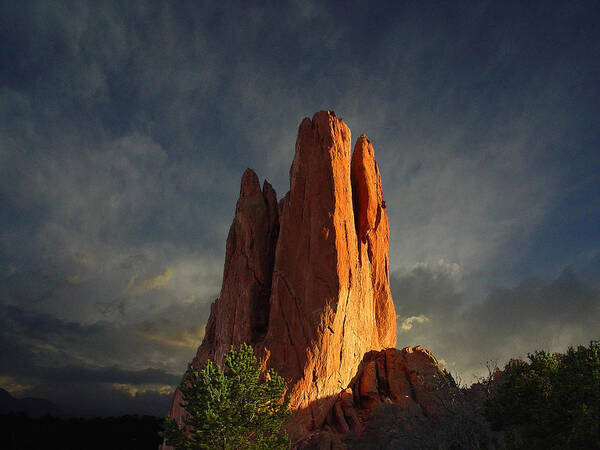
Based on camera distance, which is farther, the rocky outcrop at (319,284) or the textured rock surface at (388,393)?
the rocky outcrop at (319,284)

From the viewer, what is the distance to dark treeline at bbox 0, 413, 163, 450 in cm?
6062

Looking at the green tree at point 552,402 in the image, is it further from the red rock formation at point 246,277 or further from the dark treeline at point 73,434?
the dark treeline at point 73,434

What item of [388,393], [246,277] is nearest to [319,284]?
[246,277]

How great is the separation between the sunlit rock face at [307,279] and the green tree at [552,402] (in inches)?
428

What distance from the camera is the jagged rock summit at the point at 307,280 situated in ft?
95.5

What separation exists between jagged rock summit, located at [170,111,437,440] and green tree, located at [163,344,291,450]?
17.2 ft

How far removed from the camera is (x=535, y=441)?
2042 cm

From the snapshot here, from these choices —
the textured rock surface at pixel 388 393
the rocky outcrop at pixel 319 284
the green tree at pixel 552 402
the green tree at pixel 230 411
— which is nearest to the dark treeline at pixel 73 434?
the textured rock surface at pixel 388 393

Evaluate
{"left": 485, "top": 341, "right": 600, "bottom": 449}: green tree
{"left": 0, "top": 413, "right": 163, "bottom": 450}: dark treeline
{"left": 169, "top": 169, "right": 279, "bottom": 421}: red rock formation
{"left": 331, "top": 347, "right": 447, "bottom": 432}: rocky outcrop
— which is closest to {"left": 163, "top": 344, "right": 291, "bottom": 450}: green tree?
{"left": 331, "top": 347, "right": 447, "bottom": 432}: rocky outcrop

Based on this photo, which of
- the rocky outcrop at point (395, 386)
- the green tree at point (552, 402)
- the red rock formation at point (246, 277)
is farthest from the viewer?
the red rock formation at point (246, 277)

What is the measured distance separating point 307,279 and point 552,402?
16653mm

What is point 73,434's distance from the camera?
217ft

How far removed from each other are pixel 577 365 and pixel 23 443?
69505 millimetres

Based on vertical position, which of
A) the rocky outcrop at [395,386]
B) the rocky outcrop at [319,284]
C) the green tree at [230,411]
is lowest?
the green tree at [230,411]
